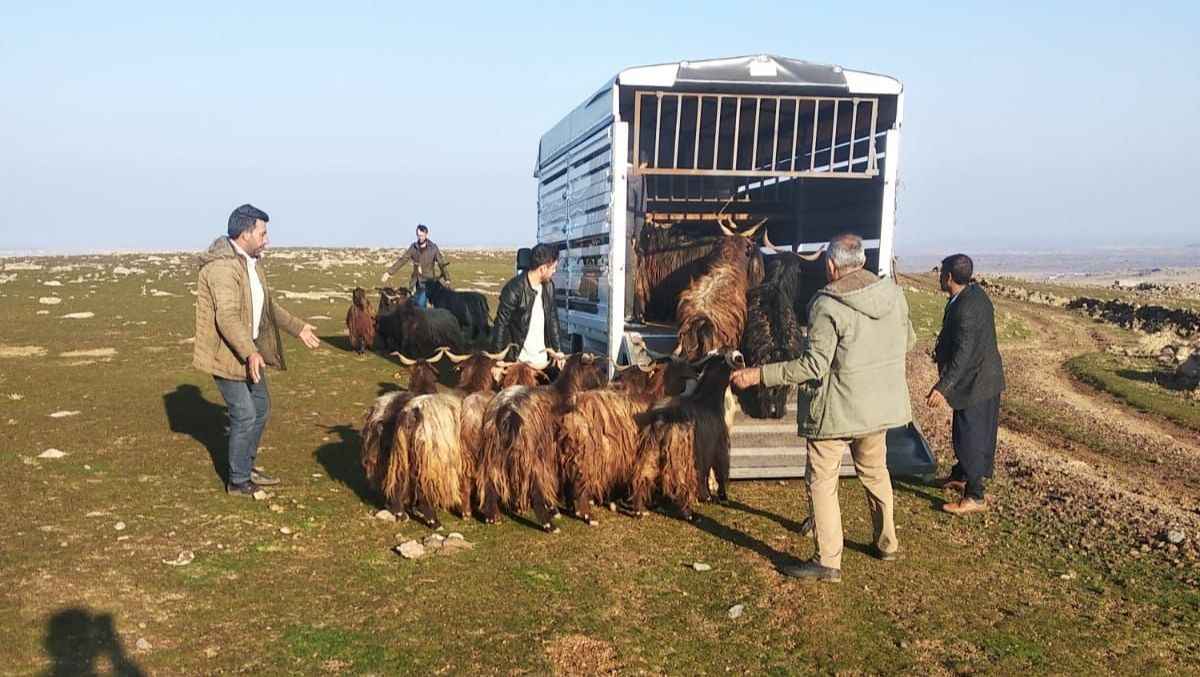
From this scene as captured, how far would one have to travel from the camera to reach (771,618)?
15.9 feet

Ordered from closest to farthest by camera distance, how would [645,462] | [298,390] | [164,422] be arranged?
[645,462] < [164,422] < [298,390]

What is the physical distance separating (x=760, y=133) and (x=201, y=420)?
8338 mm

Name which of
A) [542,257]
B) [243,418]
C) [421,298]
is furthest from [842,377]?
[421,298]

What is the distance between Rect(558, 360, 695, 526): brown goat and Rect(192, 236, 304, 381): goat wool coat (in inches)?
97.0

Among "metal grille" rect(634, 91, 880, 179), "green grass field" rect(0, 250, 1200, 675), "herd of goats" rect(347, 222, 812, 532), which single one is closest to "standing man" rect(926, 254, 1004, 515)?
"green grass field" rect(0, 250, 1200, 675)

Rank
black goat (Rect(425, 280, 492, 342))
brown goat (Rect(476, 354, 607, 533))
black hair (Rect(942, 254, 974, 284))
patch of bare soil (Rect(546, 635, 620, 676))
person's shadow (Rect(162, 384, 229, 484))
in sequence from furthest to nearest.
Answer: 1. black goat (Rect(425, 280, 492, 342))
2. person's shadow (Rect(162, 384, 229, 484))
3. black hair (Rect(942, 254, 974, 284))
4. brown goat (Rect(476, 354, 607, 533))
5. patch of bare soil (Rect(546, 635, 620, 676))

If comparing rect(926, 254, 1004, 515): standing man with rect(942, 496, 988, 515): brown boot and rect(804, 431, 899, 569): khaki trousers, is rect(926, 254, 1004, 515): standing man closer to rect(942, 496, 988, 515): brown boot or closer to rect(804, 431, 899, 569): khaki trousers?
rect(942, 496, 988, 515): brown boot

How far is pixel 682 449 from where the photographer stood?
6.46 metres

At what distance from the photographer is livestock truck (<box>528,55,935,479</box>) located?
8094 mm

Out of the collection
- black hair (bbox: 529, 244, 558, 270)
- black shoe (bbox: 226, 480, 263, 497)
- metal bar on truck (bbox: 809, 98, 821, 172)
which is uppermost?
metal bar on truck (bbox: 809, 98, 821, 172)

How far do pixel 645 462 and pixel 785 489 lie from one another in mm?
1525

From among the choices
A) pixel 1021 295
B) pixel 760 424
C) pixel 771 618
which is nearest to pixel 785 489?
pixel 760 424

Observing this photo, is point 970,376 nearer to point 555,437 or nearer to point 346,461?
point 555,437

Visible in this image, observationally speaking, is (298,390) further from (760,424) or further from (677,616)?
(677,616)
